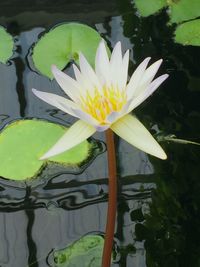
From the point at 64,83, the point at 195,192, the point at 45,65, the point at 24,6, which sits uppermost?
the point at 24,6

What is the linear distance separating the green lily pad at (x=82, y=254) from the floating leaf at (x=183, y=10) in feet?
3.36

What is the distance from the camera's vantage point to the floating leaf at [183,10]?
6.93ft

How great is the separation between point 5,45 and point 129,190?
2.50ft

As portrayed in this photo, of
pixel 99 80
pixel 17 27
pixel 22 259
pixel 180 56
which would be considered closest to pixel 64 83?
pixel 99 80

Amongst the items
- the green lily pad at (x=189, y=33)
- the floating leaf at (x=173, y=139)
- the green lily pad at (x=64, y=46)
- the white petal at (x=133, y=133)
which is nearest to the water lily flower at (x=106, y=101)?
the white petal at (x=133, y=133)

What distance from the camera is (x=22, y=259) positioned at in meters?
1.38

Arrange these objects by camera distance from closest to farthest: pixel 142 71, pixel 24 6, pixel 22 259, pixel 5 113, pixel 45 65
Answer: pixel 142 71
pixel 22 259
pixel 5 113
pixel 45 65
pixel 24 6

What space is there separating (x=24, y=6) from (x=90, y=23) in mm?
288

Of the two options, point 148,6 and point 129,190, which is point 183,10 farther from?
point 129,190

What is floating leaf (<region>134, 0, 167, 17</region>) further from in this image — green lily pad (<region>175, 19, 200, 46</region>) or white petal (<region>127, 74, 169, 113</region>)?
white petal (<region>127, 74, 169, 113</region>)

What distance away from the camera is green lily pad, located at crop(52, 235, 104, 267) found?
1.37 meters

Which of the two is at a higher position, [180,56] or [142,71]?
[180,56]

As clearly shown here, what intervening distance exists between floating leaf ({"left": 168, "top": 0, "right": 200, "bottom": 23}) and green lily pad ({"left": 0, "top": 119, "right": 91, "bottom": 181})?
0.72 meters

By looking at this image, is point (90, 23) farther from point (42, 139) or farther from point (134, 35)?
point (42, 139)
